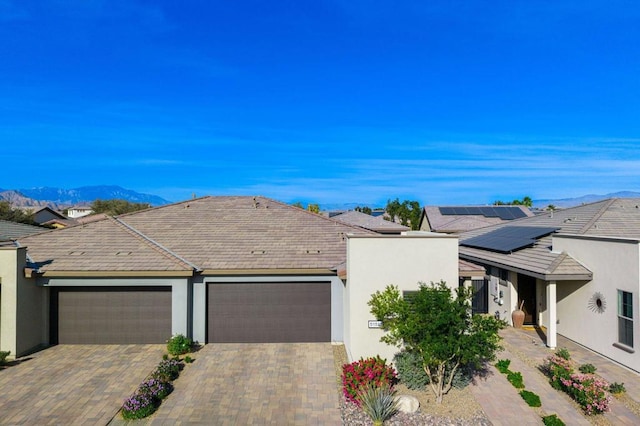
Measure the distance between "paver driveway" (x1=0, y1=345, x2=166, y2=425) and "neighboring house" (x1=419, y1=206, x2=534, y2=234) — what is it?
2781 centimetres

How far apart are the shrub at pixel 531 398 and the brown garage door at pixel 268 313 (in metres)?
6.50

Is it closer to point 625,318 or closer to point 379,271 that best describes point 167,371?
point 379,271

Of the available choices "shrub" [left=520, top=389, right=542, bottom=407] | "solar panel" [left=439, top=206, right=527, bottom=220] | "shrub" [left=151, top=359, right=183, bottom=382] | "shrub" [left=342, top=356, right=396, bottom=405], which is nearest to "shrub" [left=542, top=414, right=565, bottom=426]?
"shrub" [left=520, top=389, right=542, bottom=407]

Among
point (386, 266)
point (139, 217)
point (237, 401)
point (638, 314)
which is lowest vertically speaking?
point (237, 401)

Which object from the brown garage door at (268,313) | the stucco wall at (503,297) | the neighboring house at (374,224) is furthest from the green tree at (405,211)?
the brown garage door at (268,313)

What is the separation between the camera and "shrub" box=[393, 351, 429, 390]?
10.3 m

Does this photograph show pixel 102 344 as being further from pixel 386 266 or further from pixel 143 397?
pixel 386 266

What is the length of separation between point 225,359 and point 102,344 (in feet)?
15.5

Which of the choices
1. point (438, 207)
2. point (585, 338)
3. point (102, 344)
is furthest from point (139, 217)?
point (438, 207)

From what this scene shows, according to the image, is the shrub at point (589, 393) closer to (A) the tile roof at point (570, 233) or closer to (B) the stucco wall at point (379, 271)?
(B) the stucco wall at point (379, 271)

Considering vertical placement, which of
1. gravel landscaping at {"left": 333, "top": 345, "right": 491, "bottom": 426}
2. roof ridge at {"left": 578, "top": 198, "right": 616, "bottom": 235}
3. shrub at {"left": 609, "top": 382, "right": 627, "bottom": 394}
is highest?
roof ridge at {"left": 578, "top": 198, "right": 616, "bottom": 235}

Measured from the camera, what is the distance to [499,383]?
10672 mm

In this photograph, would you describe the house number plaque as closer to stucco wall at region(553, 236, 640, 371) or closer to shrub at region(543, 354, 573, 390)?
shrub at region(543, 354, 573, 390)

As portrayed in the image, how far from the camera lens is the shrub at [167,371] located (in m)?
10.7
